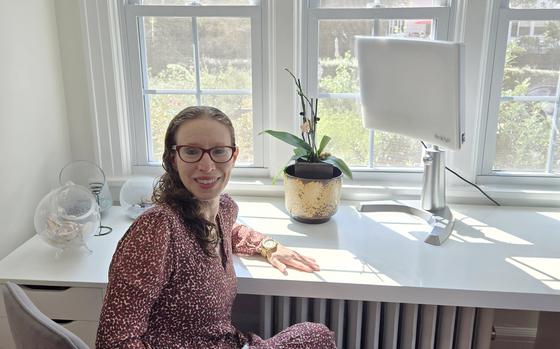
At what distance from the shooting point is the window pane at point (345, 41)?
1834mm

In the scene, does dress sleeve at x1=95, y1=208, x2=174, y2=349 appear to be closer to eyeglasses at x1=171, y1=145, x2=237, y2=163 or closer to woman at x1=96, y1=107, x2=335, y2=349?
woman at x1=96, y1=107, x2=335, y2=349

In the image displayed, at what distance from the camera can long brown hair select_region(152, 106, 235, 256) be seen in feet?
3.74

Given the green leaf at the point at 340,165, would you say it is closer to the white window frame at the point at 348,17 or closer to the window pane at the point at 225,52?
the white window frame at the point at 348,17

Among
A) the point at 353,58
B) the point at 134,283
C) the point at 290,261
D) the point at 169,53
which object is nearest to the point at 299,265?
the point at 290,261

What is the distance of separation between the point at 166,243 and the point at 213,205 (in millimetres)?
194

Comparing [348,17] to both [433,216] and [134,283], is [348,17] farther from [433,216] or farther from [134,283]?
[134,283]

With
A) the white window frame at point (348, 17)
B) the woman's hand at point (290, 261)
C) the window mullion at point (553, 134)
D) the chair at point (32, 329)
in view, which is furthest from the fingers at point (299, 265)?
the window mullion at point (553, 134)

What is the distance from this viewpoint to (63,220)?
1516 mm

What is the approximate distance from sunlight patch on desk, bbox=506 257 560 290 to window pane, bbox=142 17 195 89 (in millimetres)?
1272

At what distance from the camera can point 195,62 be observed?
1.91m

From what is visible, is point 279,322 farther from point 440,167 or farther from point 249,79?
point 249,79

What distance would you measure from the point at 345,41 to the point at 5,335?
1453mm

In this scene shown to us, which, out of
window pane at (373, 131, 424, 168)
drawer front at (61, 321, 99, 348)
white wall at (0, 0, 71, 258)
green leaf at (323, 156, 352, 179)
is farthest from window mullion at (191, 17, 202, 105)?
drawer front at (61, 321, 99, 348)

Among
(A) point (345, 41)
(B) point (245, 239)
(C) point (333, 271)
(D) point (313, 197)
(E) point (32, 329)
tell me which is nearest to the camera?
(E) point (32, 329)
